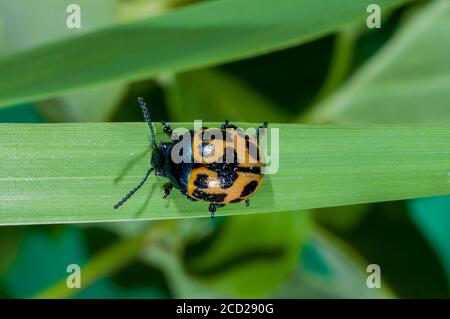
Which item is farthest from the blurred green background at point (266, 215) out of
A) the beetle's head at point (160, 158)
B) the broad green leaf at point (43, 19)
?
the beetle's head at point (160, 158)

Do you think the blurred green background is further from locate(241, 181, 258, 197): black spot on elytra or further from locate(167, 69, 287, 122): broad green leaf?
locate(241, 181, 258, 197): black spot on elytra

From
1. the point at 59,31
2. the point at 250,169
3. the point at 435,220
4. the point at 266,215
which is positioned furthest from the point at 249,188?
the point at 435,220

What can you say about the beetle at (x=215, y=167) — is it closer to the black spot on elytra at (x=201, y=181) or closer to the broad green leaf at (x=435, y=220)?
the black spot on elytra at (x=201, y=181)

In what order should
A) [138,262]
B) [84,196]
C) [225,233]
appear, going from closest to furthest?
[84,196], [225,233], [138,262]

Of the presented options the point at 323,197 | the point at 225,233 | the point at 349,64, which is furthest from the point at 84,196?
the point at 349,64

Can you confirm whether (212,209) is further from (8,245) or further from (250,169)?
(8,245)

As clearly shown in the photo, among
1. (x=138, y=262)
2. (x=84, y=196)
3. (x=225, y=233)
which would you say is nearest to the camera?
(x=84, y=196)

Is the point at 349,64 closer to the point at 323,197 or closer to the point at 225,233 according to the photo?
the point at 225,233
